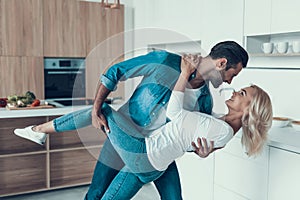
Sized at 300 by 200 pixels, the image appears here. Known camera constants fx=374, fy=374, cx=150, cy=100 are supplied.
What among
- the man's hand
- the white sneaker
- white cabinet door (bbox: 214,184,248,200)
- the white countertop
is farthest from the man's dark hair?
the white countertop

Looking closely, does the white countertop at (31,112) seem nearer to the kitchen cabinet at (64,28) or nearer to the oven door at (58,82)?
the oven door at (58,82)

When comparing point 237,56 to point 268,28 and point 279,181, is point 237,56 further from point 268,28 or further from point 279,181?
point 268,28

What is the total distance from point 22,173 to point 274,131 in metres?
2.07

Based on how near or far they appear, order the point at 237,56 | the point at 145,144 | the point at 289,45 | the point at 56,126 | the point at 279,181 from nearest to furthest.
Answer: the point at 237,56, the point at 145,144, the point at 56,126, the point at 279,181, the point at 289,45

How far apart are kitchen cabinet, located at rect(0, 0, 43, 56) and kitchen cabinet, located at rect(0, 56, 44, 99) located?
2.9 inches

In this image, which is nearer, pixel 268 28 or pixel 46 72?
pixel 268 28

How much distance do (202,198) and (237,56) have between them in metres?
1.46

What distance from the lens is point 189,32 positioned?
11.1 ft

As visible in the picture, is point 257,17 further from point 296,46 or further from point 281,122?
point 281,122

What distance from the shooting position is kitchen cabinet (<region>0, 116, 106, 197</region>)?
10.1 feet

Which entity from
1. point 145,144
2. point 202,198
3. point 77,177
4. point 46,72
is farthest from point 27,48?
point 145,144

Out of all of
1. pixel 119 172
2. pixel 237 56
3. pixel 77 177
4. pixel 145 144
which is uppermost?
pixel 237 56

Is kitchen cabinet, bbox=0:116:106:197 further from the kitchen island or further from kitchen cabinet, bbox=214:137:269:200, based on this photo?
kitchen cabinet, bbox=214:137:269:200

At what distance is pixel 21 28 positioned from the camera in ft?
13.0
